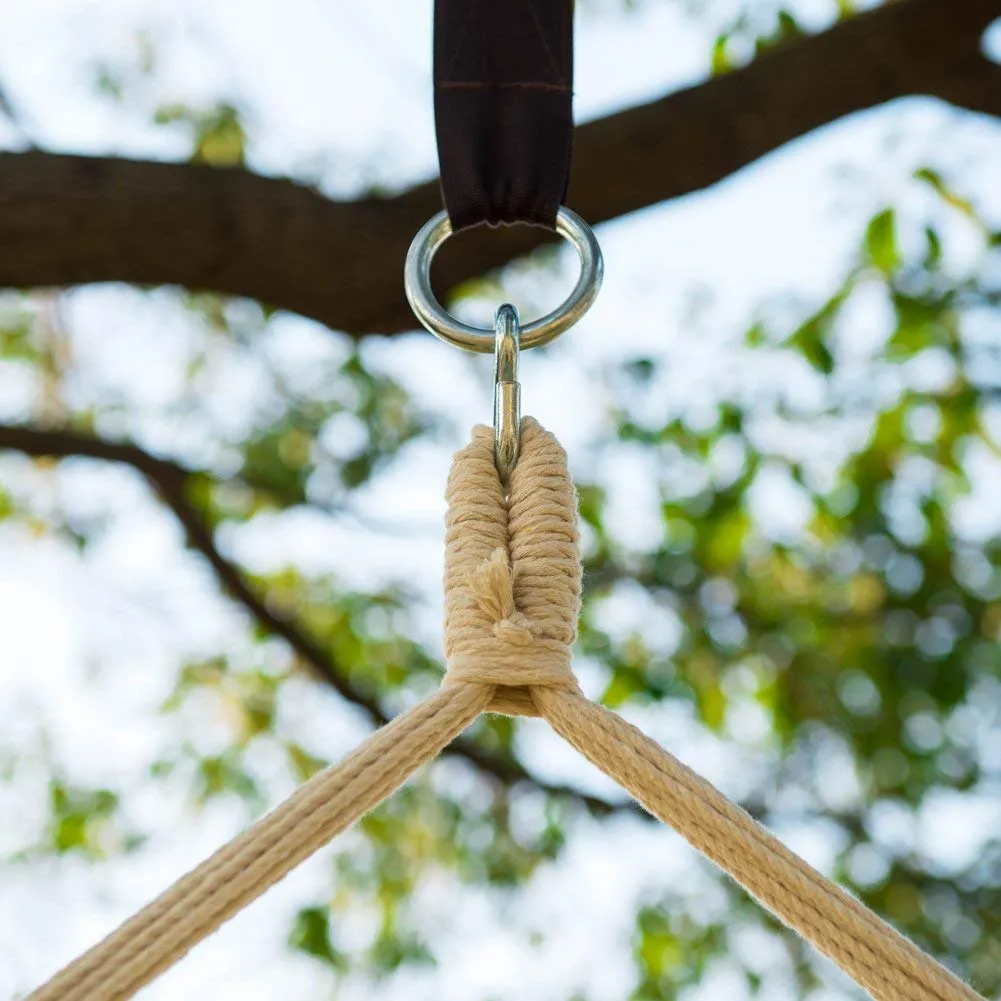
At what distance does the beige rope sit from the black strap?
153mm

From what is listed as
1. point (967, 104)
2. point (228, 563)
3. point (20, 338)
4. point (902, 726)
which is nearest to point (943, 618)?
point (902, 726)

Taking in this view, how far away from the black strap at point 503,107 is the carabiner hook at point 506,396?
102mm

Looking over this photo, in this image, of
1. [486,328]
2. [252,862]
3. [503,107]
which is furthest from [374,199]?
[252,862]

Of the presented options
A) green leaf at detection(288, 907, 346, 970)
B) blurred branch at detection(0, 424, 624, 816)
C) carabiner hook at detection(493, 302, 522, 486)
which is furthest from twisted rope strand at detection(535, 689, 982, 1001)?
green leaf at detection(288, 907, 346, 970)

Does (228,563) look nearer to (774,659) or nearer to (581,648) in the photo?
(581,648)

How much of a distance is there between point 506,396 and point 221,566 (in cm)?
152

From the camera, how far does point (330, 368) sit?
8.79ft

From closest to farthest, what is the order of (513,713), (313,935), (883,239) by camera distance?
(513,713)
(883,239)
(313,935)

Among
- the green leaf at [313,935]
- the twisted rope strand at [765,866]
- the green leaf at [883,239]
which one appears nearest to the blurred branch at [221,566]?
the green leaf at [313,935]

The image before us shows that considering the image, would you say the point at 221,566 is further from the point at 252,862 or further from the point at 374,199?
the point at 252,862

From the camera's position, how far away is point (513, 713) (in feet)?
2.21

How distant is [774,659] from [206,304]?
4.21 feet

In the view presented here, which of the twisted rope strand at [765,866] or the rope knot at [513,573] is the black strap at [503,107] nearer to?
the rope knot at [513,573]

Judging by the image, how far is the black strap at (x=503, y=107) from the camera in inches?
31.0
